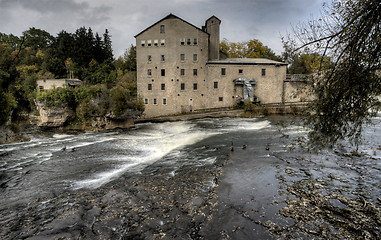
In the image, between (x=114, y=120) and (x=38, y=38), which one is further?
(x=38, y=38)

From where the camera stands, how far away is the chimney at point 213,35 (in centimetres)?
3706

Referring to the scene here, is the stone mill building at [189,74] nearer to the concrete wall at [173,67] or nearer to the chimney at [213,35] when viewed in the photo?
the concrete wall at [173,67]

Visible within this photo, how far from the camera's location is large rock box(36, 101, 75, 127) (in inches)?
915

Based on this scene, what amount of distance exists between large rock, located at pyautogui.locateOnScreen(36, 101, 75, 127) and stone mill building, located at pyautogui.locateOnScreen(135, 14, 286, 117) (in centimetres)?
1280

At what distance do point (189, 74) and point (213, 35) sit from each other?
8.20 meters

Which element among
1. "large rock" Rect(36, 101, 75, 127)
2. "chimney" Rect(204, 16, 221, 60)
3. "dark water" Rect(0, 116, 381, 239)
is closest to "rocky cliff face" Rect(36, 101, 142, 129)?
"large rock" Rect(36, 101, 75, 127)

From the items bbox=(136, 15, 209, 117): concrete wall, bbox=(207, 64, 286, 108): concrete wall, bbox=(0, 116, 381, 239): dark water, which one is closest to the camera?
bbox=(0, 116, 381, 239): dark water

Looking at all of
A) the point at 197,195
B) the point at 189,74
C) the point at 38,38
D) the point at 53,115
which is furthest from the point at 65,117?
the point at 38,38

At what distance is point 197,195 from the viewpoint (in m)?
6.66

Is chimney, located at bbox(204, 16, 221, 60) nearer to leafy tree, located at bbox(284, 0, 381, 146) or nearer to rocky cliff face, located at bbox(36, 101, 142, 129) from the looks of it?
rocky cliff face, located at bbox(36, 101, 142, 129)

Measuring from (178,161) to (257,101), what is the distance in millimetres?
26218

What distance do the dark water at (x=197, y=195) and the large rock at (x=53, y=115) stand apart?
12540 millimetres

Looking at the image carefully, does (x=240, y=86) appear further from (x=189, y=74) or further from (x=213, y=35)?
(x=213, y=35)

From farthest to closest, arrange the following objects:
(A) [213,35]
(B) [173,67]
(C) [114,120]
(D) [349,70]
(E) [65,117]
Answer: (A) [213,35], (B) [173,67], (C) [114,120], (E) [65,117], (D) [349,70]
